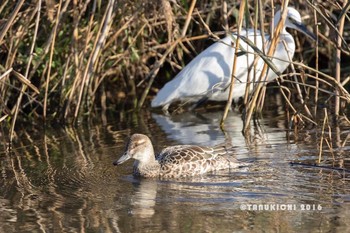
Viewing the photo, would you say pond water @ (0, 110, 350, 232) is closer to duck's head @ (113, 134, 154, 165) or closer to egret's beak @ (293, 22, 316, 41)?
duck's head @ (113, 134, 154, 165)

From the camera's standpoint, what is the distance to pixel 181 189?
20.8 feet

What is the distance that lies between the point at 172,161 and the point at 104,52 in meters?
3.60

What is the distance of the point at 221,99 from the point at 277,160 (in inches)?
128

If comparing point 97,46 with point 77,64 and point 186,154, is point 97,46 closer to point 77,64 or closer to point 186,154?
point 77,64

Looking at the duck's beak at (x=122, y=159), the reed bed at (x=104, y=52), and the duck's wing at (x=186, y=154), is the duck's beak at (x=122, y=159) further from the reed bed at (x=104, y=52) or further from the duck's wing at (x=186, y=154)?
the reed bed at (x=104, y=52)

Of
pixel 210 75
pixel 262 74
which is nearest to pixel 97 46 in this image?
pixel 210 75

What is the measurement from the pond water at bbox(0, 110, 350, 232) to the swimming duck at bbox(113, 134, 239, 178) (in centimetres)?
9

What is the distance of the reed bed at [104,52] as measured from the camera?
30.0ft

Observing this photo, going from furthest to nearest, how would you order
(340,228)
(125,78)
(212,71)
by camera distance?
(125,78) → (212,71) → (340,228)

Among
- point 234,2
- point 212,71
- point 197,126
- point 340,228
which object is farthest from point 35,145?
point 340,228

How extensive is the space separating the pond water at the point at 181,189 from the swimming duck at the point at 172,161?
94 millimetres

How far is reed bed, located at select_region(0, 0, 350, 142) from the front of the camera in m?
9.15

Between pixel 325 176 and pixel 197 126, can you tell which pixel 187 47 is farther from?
pixel 325 176

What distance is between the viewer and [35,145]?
8.78 m
